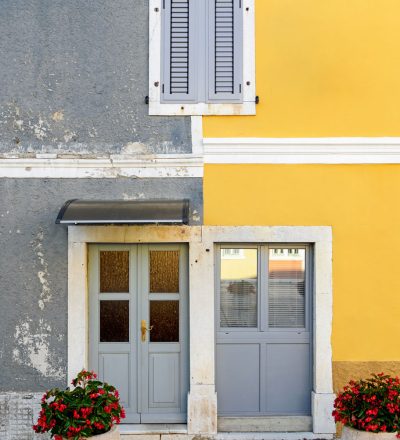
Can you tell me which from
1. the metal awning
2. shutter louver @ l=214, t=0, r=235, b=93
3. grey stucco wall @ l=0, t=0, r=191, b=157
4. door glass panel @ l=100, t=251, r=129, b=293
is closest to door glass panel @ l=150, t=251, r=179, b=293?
door glass panel @ l=100, t=251, r=129, b=293

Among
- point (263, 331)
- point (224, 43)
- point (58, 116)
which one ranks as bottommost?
point (263, 331)

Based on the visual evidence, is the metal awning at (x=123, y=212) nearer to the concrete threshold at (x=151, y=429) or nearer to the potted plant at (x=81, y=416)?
the potted plant at (x=81, y=416)

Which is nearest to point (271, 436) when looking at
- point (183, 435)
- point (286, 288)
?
point (183, 435)

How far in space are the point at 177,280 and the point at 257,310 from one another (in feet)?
3.25

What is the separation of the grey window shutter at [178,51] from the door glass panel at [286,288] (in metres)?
2.11

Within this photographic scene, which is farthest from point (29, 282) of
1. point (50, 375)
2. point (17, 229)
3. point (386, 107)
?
point (386, 107)

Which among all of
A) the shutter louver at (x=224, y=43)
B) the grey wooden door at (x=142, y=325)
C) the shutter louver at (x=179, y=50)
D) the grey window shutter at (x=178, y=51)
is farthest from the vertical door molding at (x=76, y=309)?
the shutter louver at (x=224, y=43)

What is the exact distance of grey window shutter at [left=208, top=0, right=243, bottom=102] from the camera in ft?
20.8

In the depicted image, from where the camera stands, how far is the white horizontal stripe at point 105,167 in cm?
621

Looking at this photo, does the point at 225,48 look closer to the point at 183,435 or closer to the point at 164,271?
the point at 164,271

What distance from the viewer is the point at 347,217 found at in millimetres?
6293

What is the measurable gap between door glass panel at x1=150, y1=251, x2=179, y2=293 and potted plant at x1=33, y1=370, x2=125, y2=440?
1.53m

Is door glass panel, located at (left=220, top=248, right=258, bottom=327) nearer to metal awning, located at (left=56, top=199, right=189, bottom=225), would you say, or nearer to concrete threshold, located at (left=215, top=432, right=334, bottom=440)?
metal awning, located at (left=56, top=199, right=189, bottom=225)

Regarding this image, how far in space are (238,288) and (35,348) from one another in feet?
7.84
